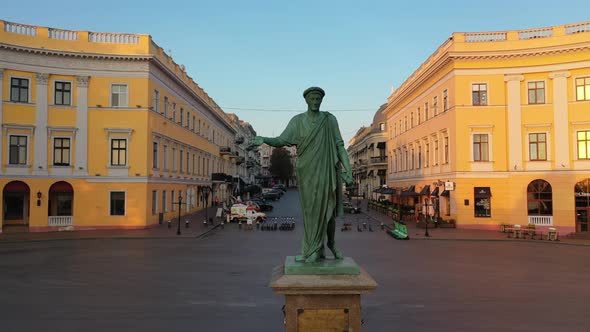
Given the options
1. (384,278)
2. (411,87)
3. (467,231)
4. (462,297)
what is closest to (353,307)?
(462,297)

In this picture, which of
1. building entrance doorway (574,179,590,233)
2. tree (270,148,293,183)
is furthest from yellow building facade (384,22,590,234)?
tree (270,148,293,183)

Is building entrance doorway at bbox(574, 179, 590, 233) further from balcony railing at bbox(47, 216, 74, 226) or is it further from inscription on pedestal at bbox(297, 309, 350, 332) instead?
balcony railing at bbox(47, 216, 74, 226)

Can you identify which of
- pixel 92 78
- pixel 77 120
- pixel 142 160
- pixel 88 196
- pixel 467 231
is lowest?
pixel 467 231

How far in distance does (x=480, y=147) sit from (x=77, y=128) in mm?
28398

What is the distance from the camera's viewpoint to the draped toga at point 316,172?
566cm

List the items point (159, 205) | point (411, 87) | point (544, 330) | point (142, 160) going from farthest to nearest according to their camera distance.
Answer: point (411, 87), point (159, 205), point (142, 160), point (544, 330)

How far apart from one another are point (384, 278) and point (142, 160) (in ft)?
75.4

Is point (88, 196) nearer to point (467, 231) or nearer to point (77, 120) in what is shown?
point (77, 120)

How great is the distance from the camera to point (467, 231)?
100 ft

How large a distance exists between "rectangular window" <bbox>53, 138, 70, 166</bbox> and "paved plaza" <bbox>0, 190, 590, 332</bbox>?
8907 mm

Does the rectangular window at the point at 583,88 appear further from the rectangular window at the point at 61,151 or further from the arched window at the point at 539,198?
the rectangular window at the point at 61,151

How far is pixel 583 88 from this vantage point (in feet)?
97.3

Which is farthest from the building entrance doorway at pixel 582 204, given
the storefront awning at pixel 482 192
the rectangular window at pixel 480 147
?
the rectangular window at pixel 480 147

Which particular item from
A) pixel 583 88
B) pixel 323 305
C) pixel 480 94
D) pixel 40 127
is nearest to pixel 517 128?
pixel 480 94
